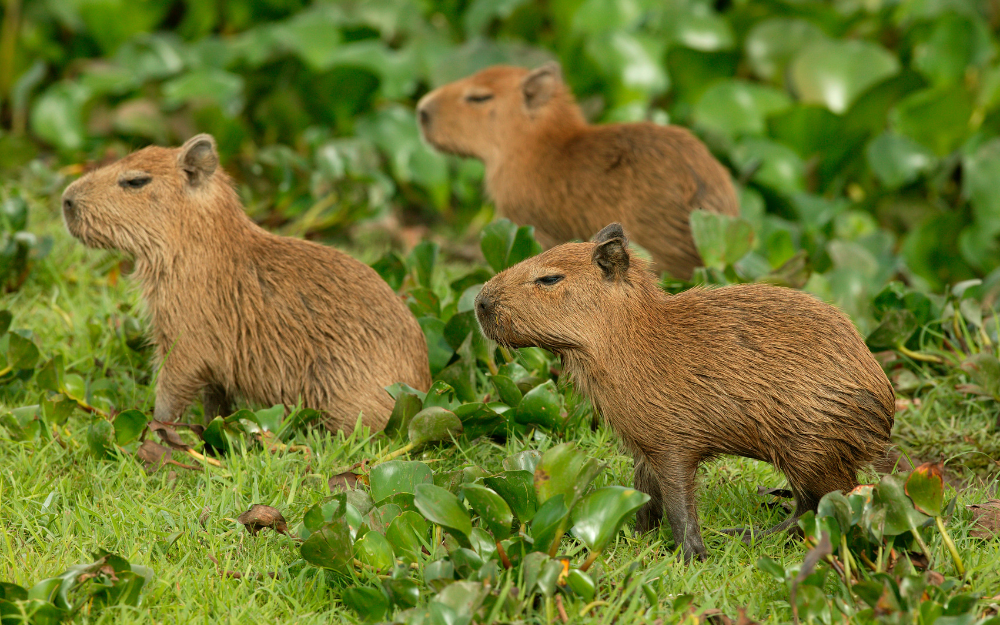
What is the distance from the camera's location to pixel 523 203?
18.8ft

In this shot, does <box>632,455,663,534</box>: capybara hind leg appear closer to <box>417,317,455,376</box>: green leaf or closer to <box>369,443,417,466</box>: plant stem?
<box>369,443,417,466</box>: plant stem

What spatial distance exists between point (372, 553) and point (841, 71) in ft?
18.0

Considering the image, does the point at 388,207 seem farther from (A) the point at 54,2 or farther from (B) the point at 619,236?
(B) the point at 619,236

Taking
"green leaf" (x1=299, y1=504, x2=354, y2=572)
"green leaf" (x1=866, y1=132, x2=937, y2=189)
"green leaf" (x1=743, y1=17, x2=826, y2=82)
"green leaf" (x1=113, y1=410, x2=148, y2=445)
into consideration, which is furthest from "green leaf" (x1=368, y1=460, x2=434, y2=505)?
"green leaf" (x1=743, y1=17, x2=826, y2=82)

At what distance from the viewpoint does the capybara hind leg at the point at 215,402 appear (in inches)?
167

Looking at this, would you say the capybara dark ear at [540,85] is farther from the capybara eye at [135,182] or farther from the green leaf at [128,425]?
the green leaf at [128,425]

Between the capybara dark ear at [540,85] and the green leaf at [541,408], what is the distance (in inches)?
102

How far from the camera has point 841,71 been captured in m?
7.13

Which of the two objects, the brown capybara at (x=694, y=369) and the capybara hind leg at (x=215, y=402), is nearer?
the brown capybara at (x=694, y=369)

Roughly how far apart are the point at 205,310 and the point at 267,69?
3.42m

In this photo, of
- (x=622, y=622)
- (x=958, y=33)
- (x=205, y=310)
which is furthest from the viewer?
(x=958, y=33)

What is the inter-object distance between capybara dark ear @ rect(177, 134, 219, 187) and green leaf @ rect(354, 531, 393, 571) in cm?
185

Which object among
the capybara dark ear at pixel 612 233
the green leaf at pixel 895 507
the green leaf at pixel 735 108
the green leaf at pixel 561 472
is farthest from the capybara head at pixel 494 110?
the green leaf at pixel 895 507

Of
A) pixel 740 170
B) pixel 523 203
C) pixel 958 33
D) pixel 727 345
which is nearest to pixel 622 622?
pixel 727 345
